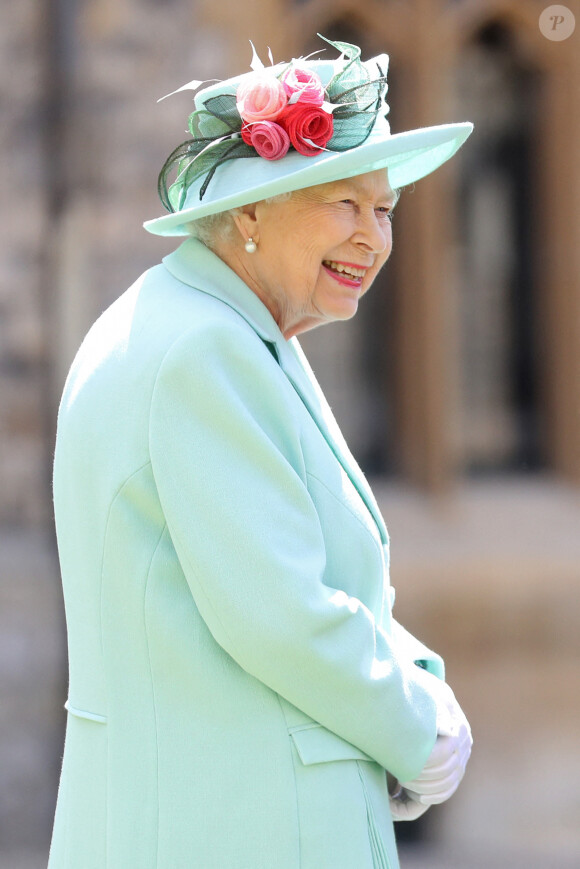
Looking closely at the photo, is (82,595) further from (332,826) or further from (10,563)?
(10,563)

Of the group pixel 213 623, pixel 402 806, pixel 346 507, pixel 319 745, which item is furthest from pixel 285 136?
pixel 402 806

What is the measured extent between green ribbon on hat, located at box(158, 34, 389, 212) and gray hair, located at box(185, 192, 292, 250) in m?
0.04

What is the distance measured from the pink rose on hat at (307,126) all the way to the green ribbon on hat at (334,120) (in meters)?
0.03

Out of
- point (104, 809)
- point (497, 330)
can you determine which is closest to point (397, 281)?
point (497, 330)

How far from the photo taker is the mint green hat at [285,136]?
64.7 inches

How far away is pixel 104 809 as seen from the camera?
63.1 inches

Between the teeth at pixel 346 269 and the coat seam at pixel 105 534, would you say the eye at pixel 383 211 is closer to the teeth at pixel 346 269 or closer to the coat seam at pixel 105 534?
the teeth at pixel 346 269

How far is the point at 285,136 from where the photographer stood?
5.48 ft

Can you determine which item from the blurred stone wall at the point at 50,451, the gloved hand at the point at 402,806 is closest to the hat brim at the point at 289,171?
the gloved hand at the point at 402,806

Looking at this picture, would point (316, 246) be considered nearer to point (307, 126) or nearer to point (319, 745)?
point (307, 126)

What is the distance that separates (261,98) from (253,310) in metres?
0.27

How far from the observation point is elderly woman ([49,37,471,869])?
4.96 feet

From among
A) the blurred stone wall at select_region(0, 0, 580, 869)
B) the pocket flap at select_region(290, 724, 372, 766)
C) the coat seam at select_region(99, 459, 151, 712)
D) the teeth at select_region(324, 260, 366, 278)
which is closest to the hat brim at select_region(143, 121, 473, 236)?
the teeth at select_region(324, 260, 366, 278)

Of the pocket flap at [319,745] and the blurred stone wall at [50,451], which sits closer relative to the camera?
the pocket flap at [319,745]
